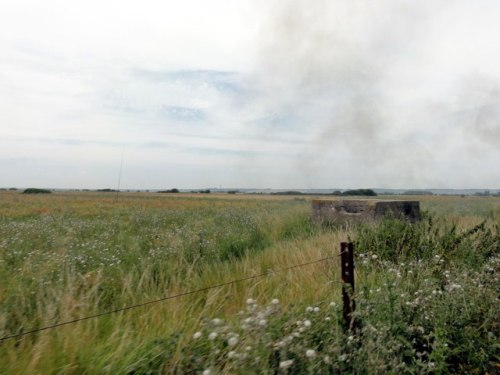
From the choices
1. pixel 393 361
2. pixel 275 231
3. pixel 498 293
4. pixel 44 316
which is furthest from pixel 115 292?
pixel 275 231

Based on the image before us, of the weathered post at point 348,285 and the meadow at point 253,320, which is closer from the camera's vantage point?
the meadow at point 253,320

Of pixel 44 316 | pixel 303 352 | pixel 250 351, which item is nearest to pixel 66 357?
pixel 44 316

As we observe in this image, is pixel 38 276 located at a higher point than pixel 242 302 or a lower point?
higher

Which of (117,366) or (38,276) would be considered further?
(38,276)

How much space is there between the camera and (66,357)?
8.52 ft

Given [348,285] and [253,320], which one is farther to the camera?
[348,285]

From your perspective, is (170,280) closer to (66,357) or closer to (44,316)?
(44,316)

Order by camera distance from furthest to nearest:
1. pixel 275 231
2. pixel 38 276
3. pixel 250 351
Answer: pixel 275 231 → pixel 38 276 → pixel 250 351

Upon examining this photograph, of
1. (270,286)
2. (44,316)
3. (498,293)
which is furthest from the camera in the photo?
(270,286)

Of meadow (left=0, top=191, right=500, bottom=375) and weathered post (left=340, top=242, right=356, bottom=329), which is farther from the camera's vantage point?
weathered post (left=340, top=242, right=356, bottom=329)

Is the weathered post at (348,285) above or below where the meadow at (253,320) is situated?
above

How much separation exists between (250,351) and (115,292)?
275 centimetres

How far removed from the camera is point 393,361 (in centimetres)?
265

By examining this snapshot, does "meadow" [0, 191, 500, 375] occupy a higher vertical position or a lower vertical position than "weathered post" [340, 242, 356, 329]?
lower
